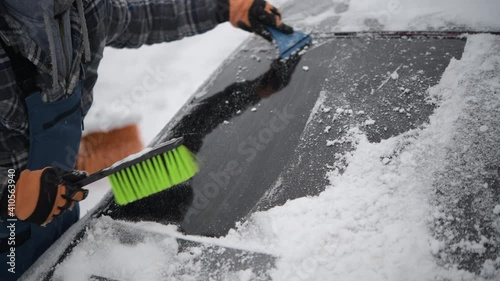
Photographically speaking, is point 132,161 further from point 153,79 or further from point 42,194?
point 153,79

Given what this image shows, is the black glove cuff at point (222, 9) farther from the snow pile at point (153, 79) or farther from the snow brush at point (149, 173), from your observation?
the snow pile at point (153, 79)

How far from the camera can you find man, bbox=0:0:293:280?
104cm

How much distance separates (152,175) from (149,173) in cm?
1

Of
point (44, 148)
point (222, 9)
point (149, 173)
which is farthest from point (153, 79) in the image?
point (149, 173)

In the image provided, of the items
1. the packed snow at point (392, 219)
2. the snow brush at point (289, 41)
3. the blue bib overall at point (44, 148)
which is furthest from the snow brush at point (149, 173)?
the snow brush at point (289, 41)

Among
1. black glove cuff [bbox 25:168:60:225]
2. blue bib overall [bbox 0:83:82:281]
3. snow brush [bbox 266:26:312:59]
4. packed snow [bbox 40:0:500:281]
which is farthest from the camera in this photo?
snow brush [bbox 266:26:312:59]

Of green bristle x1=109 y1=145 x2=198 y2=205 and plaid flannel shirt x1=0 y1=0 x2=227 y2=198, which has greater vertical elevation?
plaid flannel shirt x1=0 y1=0 x2=227 y2=198

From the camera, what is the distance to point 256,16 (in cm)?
171

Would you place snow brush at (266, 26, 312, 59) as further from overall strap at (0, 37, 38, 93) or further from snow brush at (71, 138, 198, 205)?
overall strap at (0, 37, 38, 93)

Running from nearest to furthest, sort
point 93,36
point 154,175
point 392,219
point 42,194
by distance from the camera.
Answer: point 392,219, point 42,194, point 154,175, point 93,36

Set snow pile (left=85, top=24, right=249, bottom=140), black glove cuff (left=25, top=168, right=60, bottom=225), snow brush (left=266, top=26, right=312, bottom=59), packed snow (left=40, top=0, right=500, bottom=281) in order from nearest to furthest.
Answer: packed snow (left=40, top=0, right=500, bottom=281)
black glove cuff (left=25, top=168, right=60, bottom=225)
snow brush (left=266, top=26, right=312, bottom=59)
snow pile (left=85, top=24, right=249, bottom=140)

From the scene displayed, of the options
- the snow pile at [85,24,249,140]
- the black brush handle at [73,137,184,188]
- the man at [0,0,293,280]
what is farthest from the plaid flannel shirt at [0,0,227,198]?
the snow pile at [85,24,249,140]

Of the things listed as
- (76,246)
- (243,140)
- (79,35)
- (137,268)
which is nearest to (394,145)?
(243,140)

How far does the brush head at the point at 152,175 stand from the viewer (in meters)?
1.12
